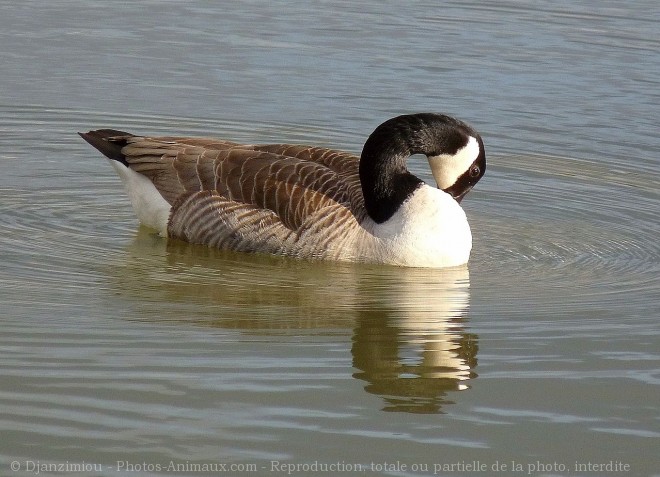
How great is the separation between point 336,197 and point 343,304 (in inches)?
58.6

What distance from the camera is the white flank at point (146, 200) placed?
11.0 meters

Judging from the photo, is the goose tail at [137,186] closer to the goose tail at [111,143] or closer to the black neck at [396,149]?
the goose tail at [111,143]

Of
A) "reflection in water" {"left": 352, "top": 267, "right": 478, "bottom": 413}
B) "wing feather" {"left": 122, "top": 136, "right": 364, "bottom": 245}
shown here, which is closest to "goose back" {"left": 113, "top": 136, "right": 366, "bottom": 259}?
"wing feather" {"left": 122, "top": 136, "right": 364, "bottom": 245}

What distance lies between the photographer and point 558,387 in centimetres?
730

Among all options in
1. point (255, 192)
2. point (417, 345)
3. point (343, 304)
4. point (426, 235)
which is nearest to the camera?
point (417, 345)

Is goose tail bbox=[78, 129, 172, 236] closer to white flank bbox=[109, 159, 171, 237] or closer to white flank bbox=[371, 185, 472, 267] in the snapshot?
white flank bbox=[109, 159, 171, 237]

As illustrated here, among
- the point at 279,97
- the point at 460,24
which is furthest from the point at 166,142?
the point at 460,24

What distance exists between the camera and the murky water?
21.4 feet

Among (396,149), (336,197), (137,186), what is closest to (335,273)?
(336,197)

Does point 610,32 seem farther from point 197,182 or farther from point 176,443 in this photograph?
point 176,443

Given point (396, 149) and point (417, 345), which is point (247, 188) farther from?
point (417, 345)

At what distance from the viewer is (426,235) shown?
1009 cm

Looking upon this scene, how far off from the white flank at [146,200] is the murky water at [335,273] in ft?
0.47

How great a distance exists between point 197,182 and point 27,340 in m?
Result: 3.33
